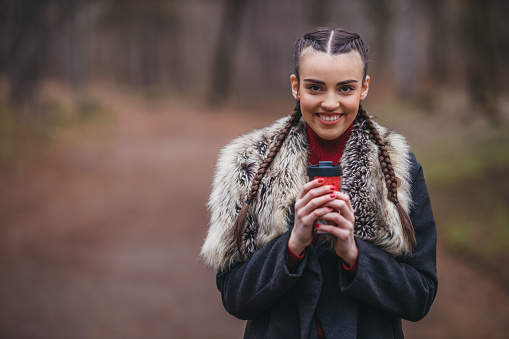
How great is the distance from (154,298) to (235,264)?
14.3 feet

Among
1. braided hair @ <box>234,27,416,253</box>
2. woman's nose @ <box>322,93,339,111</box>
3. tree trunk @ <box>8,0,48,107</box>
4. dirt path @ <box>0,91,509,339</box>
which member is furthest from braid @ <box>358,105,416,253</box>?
tree trunk @ <box>8,0,48,107</box>

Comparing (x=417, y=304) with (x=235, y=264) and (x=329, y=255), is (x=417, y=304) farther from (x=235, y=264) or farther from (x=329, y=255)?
(x=235, y=264)

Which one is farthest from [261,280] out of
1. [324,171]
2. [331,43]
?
[331,43]

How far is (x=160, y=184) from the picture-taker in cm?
1048

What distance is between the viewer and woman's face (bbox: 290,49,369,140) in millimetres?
1787

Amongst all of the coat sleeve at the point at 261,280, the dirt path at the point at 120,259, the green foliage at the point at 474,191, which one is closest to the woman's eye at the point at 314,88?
the coat sleeve at the point at 261,280

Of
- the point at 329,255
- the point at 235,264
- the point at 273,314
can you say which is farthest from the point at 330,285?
the point at 235,264

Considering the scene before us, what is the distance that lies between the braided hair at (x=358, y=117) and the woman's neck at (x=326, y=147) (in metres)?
0.10

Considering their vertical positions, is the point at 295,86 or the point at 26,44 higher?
the point at 26,44

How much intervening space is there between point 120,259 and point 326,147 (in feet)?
18.9

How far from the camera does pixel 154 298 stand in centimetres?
598

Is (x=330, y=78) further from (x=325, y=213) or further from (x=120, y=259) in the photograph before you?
(x=120, y=259)

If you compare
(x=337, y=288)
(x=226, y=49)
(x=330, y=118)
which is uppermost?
(x=226, y=49)

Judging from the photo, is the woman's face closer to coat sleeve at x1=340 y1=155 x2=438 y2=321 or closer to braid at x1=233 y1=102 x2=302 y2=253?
braid at x1=233 y1=102 x2=302 y2=253
